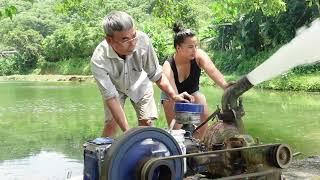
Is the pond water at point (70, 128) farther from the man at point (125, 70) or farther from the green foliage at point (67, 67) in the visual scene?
the green foliage at point (67, 67)

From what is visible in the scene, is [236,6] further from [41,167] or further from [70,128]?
[70,128]

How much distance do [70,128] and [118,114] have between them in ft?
28.5

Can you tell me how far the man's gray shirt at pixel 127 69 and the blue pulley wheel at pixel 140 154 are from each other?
812mm

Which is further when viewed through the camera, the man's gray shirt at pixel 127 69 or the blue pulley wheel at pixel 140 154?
the man's gray shirt at pixel 127 69

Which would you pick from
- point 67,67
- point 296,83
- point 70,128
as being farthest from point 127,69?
point 67,67

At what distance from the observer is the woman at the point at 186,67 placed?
4137mm

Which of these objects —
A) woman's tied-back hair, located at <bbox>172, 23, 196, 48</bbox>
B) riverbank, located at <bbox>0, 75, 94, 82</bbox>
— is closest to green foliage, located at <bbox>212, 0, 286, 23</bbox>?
woman's tied-back hair, located at <bbox>172, 23, 196, 48</bbox>

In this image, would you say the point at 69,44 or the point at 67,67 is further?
the point at 69,44

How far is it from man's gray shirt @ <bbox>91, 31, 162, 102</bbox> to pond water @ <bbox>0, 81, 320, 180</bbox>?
1.09 m

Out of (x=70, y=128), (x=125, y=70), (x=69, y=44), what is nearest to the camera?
(x=125, y=70)

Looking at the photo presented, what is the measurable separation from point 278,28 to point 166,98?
21.7 metres

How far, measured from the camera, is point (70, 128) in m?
11.7

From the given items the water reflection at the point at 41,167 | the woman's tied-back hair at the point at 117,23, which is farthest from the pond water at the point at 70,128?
the woman's tied-back hair at the point at 117,23

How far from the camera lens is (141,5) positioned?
56.9m
